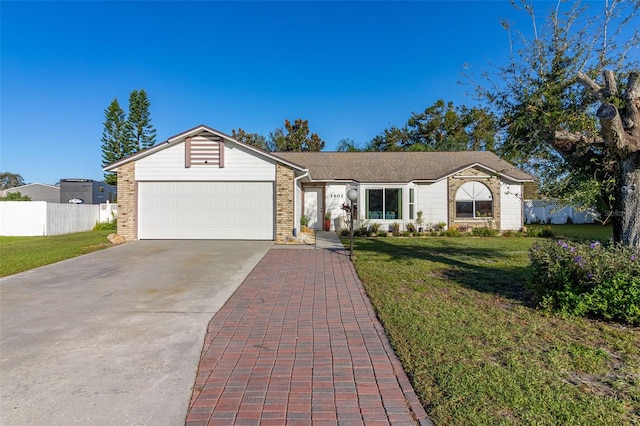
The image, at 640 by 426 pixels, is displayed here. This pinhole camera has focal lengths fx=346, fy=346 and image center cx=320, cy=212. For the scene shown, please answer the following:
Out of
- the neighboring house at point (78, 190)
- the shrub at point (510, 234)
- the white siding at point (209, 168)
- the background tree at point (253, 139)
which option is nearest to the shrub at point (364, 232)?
the white siding at point (209, 168)

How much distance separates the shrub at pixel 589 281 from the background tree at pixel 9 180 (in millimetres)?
82054

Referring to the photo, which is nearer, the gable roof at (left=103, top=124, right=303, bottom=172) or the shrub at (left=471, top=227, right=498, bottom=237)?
the gable roof at (left=103, top=124, right=303, bottom=172)

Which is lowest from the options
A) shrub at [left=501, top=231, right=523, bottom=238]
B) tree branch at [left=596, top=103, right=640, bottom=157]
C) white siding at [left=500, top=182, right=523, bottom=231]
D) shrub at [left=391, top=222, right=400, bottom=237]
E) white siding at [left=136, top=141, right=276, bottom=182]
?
shrub at [left=501, top=231, right=523, bottom=238]

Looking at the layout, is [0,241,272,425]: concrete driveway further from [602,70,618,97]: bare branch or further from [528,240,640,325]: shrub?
[602,70,618,97]: bare branch

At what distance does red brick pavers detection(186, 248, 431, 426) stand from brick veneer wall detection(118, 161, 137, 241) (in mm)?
9259

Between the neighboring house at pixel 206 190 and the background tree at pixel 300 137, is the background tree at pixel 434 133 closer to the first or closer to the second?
the background tree at pixel 300 137

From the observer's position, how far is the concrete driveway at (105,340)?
9.14 ft

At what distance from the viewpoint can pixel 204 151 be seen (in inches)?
518

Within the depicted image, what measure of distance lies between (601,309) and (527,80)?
480 centimetres

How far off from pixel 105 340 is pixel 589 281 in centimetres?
637

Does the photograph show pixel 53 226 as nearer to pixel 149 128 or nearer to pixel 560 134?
pixel 149 128

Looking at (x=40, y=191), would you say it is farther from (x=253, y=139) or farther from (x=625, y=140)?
(x=625, y=140)

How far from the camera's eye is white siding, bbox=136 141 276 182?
13242mm

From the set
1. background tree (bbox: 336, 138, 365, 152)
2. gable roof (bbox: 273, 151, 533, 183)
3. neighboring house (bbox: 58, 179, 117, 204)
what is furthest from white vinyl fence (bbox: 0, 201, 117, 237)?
background tree (bbox: 336, 138, 365, 152)
